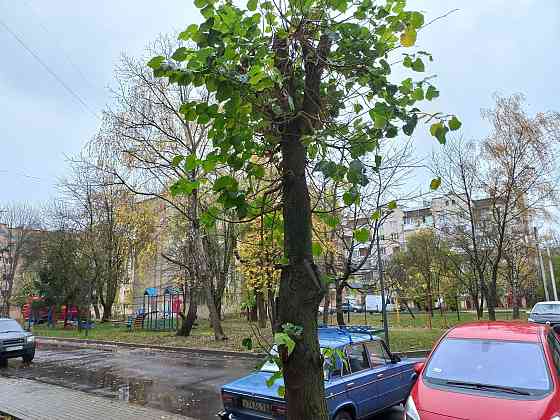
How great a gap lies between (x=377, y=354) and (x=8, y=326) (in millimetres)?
14593

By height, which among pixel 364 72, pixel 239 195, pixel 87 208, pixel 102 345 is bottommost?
pixel 102 345

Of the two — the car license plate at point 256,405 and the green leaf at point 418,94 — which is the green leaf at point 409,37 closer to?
the green leaf at point 418,94

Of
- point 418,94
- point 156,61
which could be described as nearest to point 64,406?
point 156,61

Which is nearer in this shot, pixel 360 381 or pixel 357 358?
pixel 360 381

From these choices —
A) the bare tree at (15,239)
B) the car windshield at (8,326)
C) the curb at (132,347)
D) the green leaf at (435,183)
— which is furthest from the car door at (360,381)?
the bare tree at (15,239)

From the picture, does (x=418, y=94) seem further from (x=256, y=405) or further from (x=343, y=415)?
(x=343, y=415)

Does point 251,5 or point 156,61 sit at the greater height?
point 251,5

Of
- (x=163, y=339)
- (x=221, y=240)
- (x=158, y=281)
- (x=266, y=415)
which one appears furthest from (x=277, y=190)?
(x=158, y=281)

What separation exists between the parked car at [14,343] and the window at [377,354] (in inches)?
530

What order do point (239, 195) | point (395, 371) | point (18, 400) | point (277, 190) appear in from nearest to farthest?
point (239, 195) < point (277, 190) < point (395, 371) < point (18, 400)

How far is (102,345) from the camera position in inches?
827

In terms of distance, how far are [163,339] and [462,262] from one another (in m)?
23.0

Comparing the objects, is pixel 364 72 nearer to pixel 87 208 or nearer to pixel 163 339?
pixel 163 339

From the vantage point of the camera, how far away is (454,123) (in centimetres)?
247
